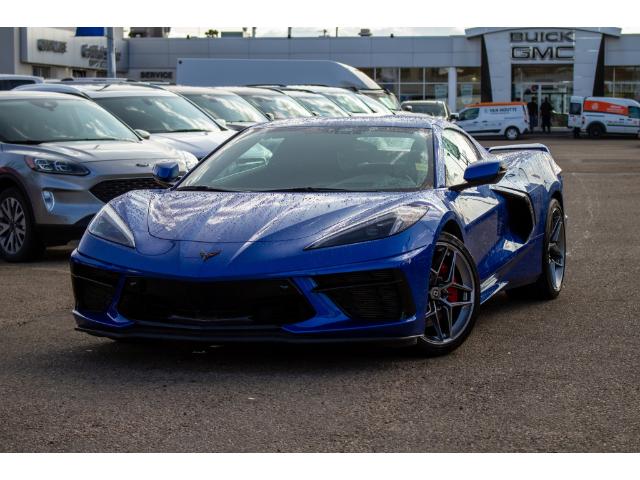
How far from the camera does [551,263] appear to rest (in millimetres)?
8359

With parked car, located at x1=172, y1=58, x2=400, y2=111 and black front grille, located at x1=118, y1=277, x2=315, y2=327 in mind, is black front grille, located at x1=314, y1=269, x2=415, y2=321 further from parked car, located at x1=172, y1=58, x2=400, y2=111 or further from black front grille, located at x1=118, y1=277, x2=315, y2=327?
parked car, located at x1=172, y1=58, x2=400, y2=111

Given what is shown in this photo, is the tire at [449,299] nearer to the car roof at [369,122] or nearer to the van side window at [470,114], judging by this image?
the car roof at [369,122]

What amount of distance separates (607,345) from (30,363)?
2.93 m

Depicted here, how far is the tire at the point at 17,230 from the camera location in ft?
36.0

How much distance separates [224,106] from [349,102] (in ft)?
24.2

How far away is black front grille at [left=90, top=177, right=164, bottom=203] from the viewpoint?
11016 millimetres

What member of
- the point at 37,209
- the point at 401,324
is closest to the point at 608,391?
the point at 401,324

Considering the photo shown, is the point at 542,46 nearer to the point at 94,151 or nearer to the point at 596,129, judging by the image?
the point at 596,129

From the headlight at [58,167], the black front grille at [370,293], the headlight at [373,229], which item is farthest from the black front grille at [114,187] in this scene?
the black front grille at [370,293]

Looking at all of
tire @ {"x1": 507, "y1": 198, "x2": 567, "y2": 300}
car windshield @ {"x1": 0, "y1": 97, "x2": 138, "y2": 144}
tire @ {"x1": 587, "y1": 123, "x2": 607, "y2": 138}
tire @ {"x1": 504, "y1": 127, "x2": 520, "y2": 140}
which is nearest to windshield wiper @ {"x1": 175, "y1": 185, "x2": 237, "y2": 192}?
tire @ {"x1": 507, "y1": 198, "x2": 567, "y2": 300}

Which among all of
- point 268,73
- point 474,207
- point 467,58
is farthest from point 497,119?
point 474,207

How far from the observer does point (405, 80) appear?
2785 inches

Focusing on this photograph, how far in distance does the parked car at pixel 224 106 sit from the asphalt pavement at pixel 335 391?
9941 millimetres

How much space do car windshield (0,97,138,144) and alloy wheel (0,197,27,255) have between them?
75 centimetres
